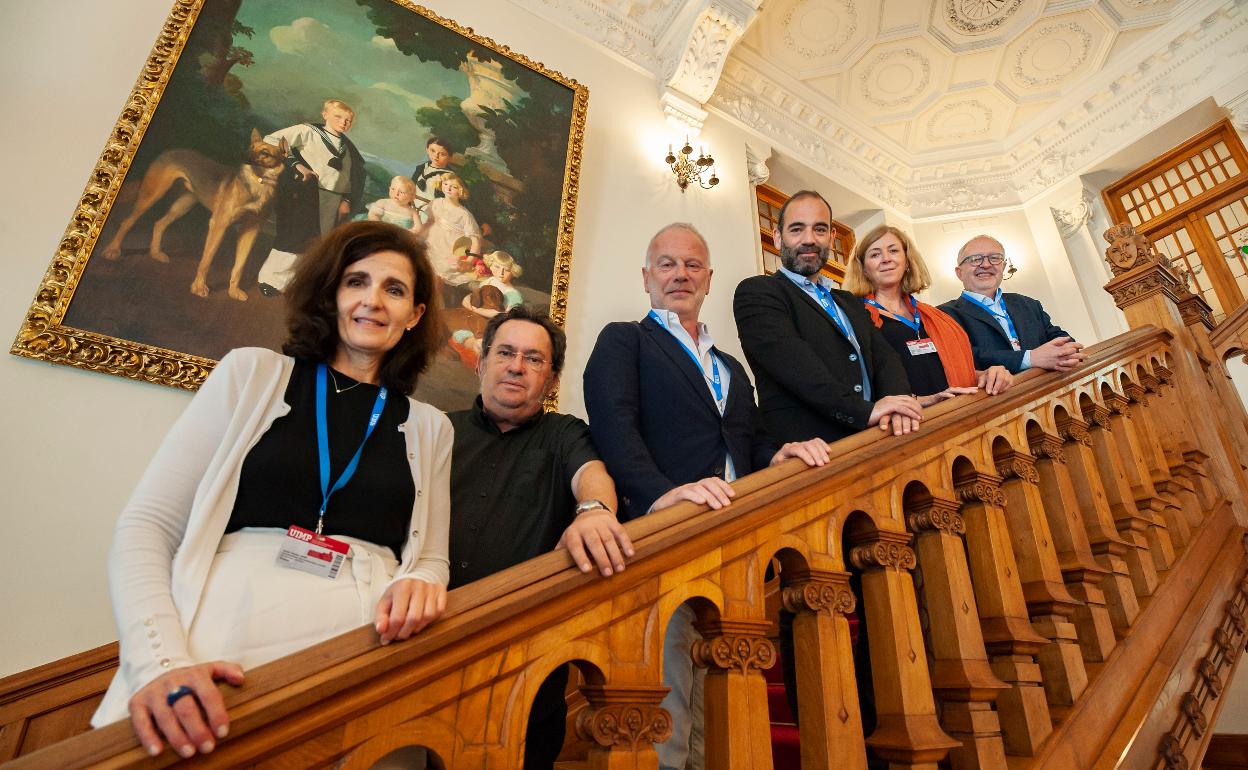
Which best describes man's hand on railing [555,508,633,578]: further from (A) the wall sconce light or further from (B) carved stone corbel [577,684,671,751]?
(A) the wall sconce light

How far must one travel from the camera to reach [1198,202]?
5422mm

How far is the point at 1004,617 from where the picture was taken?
4.09 feet

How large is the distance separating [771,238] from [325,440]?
5146mm

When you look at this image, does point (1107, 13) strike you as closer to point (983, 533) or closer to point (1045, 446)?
point (1045, 446)

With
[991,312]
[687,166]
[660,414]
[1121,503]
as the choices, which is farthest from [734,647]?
[687,166]

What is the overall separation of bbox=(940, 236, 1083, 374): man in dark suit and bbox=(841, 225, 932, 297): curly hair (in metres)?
0.44

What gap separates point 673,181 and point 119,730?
177 inches

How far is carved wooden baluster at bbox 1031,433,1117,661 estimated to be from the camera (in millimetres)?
1460

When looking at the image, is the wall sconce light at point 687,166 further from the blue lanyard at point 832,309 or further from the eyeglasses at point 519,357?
the eyeglasses at point 519,357

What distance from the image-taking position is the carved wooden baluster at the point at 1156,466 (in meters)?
2.07

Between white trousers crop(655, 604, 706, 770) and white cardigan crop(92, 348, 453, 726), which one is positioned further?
white trousers crop(655, 604, 706, 770)

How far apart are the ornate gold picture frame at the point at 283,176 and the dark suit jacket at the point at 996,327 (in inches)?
81.4

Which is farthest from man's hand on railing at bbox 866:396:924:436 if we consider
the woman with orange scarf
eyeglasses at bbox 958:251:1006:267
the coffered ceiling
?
the coffered ceiling

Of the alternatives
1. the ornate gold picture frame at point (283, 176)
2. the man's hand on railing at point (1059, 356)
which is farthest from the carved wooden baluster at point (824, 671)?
the ornate gold picture frame at point (283, 176)
